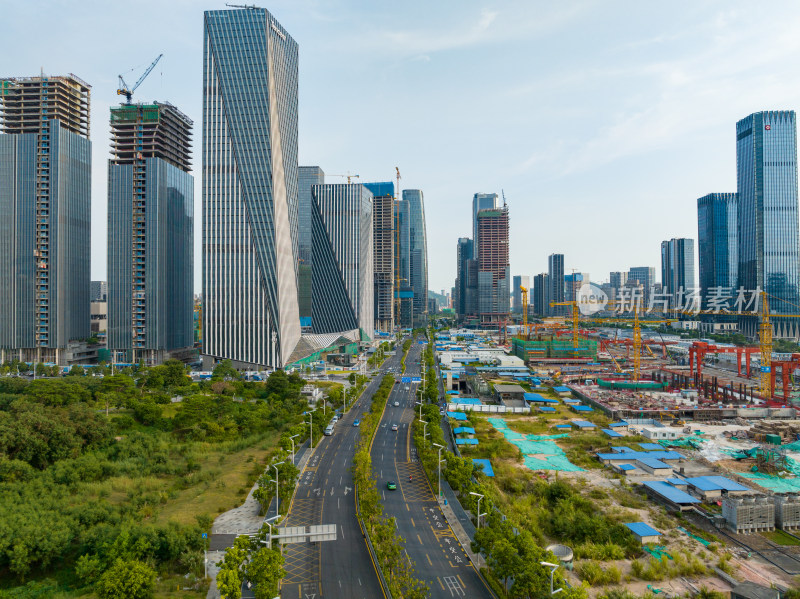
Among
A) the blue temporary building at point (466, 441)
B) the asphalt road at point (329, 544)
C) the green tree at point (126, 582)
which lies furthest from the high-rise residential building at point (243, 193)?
the green tree at point (126, 582)

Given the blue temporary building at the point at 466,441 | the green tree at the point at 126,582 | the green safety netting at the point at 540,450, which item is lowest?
the green safety netting at the point at 540,450

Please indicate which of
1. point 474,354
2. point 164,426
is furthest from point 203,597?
point 474,354

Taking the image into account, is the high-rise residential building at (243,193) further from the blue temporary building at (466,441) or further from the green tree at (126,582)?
the green tree at (126,582)

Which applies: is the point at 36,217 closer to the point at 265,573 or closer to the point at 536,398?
the point at 536,398

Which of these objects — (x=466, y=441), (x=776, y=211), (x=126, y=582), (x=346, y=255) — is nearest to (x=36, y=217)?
(x=346, y=255)

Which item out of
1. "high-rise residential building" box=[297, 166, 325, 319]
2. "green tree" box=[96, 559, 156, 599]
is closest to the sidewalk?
"green tree" box=[96, 559, 156, 599]

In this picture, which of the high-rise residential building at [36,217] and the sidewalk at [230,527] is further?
the high-rise residential building at [36,217]
